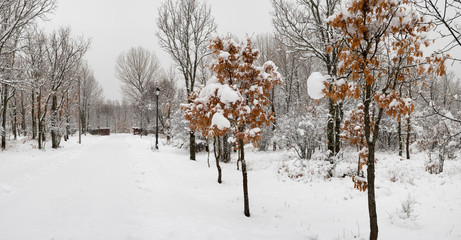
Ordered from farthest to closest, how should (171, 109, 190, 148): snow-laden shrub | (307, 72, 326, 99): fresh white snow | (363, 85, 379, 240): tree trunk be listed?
(171, 109, 190, 148): snow-laden shrub, (363, 85, 379, 240): tree trunk, (307, 72, 326, 99): fresh white snow

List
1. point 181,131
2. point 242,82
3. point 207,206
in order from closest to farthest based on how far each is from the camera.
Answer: point 242,82 < point 207,206 < point 181,131

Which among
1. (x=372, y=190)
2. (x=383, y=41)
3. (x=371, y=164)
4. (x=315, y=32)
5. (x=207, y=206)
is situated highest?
(x=315, y=32)

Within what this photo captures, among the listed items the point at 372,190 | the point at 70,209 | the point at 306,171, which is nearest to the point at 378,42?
the point at 372,190

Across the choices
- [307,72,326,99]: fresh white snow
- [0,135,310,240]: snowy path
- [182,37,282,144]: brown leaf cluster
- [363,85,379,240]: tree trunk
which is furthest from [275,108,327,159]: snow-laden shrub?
[307,72,326,99]: fresh white snow

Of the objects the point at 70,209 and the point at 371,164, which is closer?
the point at 371,164

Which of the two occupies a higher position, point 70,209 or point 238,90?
point 238,90

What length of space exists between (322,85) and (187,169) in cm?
865

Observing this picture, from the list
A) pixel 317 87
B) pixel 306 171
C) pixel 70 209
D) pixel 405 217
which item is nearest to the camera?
pixel 317 87

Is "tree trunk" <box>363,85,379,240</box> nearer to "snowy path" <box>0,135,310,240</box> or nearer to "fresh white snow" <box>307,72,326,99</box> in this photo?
"fresh white snow" <box>307,72,326,99</box>

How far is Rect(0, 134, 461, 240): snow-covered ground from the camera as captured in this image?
4.27 meters

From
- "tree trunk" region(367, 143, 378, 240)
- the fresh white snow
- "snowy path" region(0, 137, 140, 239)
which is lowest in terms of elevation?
"snowy path" region(0, 137, 140, 239)

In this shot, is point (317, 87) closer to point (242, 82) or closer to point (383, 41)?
point (383, 41)

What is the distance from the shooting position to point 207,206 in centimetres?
595

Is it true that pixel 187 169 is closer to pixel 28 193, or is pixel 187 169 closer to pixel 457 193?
pixel 28 193
